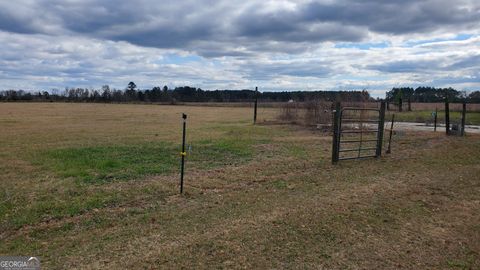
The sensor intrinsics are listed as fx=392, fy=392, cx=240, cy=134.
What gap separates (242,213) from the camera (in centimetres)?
634

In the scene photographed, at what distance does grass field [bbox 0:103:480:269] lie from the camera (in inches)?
183

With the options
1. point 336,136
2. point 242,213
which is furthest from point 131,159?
point 242,213

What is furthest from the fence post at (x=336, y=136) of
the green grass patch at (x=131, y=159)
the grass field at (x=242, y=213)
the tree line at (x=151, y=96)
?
the tree line at (x=151, y=96)

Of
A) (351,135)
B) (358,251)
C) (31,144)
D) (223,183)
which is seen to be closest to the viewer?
(358,251)

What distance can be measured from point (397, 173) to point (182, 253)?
7.13 meters

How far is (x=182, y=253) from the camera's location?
15.3 feet

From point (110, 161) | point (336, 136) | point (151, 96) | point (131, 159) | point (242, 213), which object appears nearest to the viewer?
point (242, 213)

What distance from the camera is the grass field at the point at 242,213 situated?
465 cm

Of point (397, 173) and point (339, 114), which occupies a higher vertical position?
point (339, 114)

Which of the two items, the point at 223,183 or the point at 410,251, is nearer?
the point at 410,251

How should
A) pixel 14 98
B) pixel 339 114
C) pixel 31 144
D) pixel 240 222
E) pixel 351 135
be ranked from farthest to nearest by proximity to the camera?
pixel 14 98 → pixel 351 135 → pixel 31 144 → pixel 339 114 → pixel 240 222

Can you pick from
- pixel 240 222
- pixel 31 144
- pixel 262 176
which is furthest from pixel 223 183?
pixel 31 144

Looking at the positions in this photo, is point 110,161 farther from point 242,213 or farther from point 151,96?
point 151,96

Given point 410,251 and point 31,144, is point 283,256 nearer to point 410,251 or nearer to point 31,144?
point 410,251
